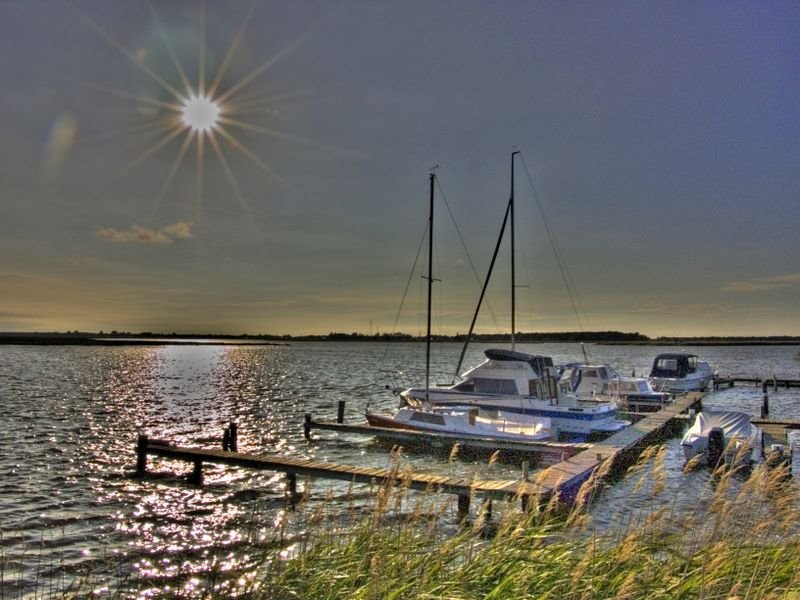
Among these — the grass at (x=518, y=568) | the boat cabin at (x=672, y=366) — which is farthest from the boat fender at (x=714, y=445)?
the boat cabin at (x=672, y=366)

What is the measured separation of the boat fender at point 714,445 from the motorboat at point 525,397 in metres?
6.00

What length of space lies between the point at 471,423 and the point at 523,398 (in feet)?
14.3

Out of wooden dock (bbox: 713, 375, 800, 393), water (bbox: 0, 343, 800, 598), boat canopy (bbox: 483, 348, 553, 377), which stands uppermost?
boat canopy (bbox: 483, 348, 553, 377)

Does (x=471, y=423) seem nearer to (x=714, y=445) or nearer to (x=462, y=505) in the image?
(x=714, y=445)

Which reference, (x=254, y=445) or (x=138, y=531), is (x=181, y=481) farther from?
(x=254, y=445)

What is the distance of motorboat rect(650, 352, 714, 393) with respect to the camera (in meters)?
48.0

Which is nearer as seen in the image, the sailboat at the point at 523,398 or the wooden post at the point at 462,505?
the wooden post at the point at 462,505

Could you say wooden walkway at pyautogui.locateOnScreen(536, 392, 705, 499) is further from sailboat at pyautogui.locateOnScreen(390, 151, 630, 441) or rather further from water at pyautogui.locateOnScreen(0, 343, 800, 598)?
sailboat at pyautogui.locateOnScreen(390, 151, 630, 441)

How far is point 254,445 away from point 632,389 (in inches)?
974

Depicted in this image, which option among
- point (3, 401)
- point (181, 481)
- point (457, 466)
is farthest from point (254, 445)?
point (3, 401)

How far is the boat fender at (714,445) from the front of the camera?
65.8 ft

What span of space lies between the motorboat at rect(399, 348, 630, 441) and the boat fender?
19.7 ft

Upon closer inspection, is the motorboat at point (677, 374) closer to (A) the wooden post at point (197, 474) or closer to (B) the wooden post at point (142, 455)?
(A) the wooden post at point (197, 474)

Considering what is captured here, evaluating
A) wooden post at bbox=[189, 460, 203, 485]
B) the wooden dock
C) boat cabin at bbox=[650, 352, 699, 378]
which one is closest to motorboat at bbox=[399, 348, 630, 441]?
wooden post at bbox=[189, 460, 203, 485]
